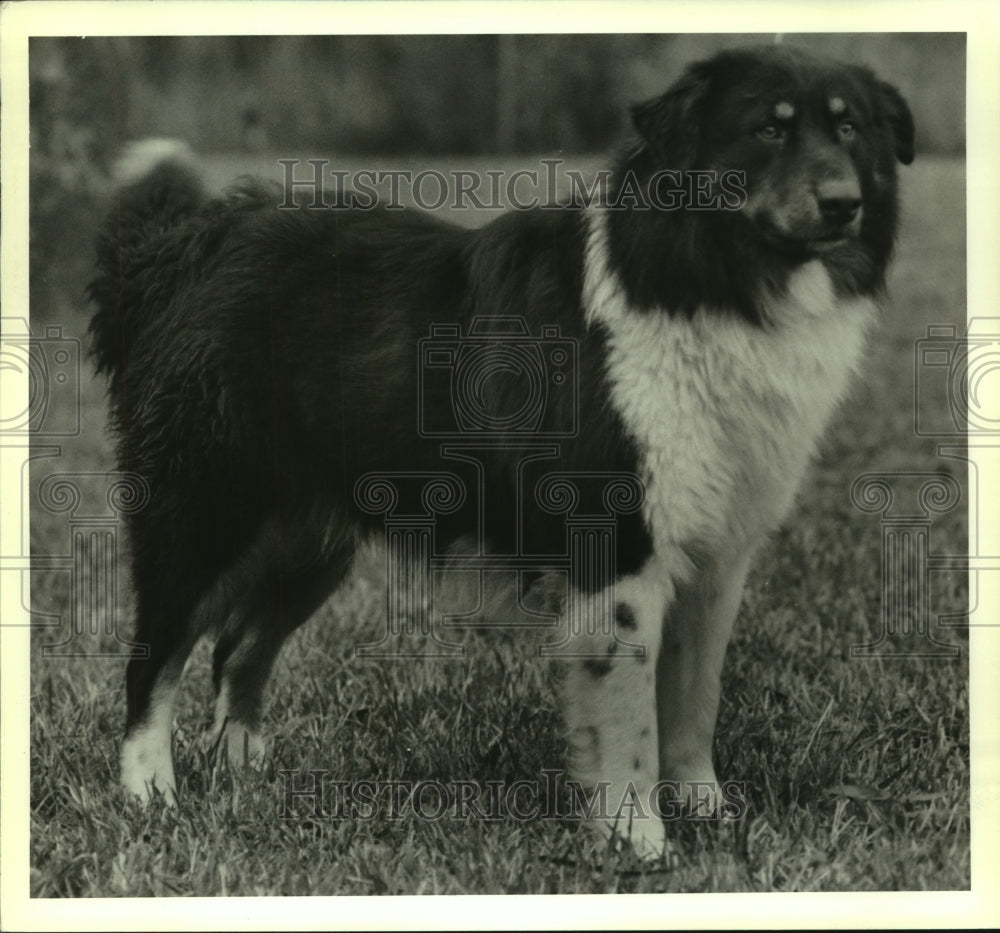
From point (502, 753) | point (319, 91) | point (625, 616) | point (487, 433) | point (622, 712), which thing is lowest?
point (502, 753)

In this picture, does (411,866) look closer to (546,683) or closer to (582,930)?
(582,930)

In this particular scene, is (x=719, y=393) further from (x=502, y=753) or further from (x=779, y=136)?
(x=502, y=753)

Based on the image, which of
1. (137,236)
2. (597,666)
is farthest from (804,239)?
(137,236)

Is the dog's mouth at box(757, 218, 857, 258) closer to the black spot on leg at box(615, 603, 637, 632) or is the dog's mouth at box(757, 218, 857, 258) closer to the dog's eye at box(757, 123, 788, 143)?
the dog's eye at box(757, 123, 788, 143)

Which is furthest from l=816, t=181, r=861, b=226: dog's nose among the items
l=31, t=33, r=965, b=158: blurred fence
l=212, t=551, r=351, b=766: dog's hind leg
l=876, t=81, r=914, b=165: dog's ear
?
l=212, t=551, r=351, b=766: dog's hind leg

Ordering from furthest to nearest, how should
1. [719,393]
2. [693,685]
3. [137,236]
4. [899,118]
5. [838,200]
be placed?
1. [137,236]
2. [693,685]
3. [899,118]
4. [719,393]
5. [838,200]
